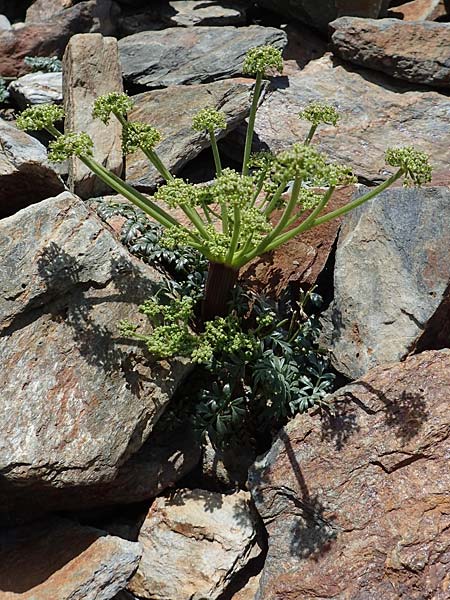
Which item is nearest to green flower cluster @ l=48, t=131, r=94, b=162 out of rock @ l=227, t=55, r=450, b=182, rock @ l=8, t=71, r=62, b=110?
rock @ l=227, t=55, r=450, b=182

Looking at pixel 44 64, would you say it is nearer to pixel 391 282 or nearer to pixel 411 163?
pixel 391 282

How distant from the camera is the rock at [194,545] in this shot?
4.95 meters

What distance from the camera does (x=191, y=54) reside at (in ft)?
25.7

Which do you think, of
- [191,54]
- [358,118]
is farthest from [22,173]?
[358,118]

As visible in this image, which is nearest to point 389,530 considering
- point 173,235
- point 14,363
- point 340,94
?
point 173,235

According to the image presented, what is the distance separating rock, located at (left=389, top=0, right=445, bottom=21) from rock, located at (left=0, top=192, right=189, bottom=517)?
539 cm

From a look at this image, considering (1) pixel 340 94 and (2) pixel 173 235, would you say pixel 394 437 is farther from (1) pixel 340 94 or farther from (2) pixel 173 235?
(1) pixel 340 94

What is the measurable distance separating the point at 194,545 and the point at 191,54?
193 inches

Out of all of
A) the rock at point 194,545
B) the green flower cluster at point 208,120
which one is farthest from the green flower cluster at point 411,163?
the rock at point 194,545

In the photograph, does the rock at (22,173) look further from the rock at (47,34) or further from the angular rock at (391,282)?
the rock at (47,34)

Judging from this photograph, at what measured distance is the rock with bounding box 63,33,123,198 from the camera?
6.31m

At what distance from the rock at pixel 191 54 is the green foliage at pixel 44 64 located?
656 mm

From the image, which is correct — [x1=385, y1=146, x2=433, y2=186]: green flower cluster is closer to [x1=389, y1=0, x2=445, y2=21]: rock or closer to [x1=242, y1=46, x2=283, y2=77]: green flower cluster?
[x1=242, y1=46, x2=283, y2=77]: green flower cluster

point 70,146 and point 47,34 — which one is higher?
point 70,146
